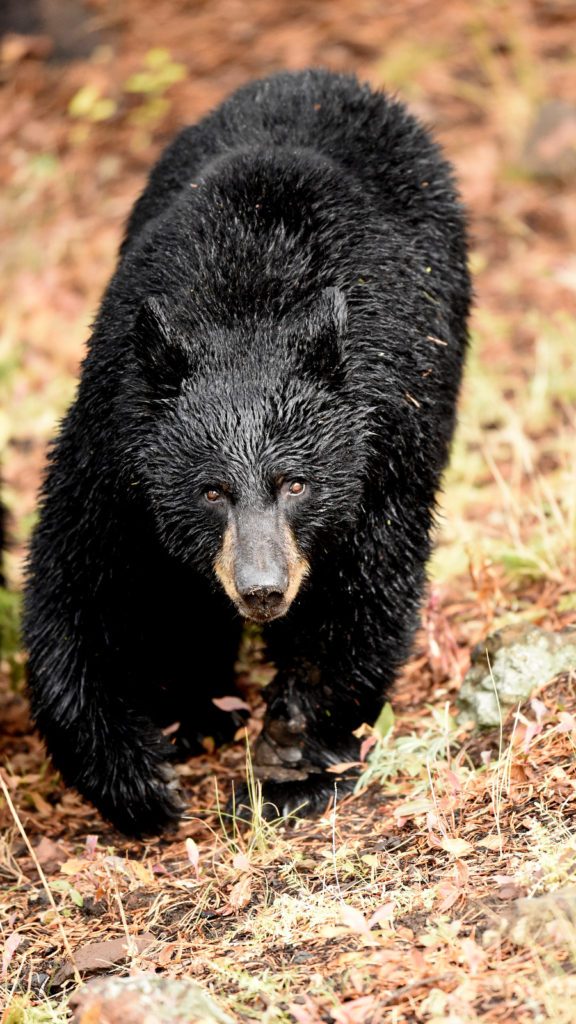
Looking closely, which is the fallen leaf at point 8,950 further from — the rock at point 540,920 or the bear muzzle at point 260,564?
the rock at point 540,920

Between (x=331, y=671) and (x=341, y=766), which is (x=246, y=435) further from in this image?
(x=341, y=766)

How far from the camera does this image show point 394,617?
4688mm

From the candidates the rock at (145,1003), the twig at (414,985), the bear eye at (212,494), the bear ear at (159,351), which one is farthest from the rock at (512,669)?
the rock at (145,1003)

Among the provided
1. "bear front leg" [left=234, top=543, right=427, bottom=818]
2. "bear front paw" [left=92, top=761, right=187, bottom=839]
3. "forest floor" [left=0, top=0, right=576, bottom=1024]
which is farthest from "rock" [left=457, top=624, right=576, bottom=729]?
"bear front paw" [left=92, top=761, right=187, bottom=839]

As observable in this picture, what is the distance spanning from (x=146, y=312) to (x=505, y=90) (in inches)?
324

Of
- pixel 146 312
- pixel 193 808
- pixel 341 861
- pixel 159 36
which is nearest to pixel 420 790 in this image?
pixel 341 861

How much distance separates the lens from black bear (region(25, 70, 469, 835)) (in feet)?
13.5

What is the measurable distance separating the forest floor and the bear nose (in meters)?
0.81

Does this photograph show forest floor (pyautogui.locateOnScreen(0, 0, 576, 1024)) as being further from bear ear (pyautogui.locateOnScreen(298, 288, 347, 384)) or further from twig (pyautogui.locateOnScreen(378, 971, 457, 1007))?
bear ear (pyautogui.locateOnScreen(298, 288, 347, 384))

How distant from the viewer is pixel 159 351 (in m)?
4.12

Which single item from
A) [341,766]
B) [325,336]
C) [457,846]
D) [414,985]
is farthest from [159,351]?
[414,985]

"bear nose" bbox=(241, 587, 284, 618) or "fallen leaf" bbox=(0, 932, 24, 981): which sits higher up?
"bear nose" bbox=(241, 587, 284, 618)

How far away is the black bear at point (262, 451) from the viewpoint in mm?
4113

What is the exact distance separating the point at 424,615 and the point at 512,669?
61cm
